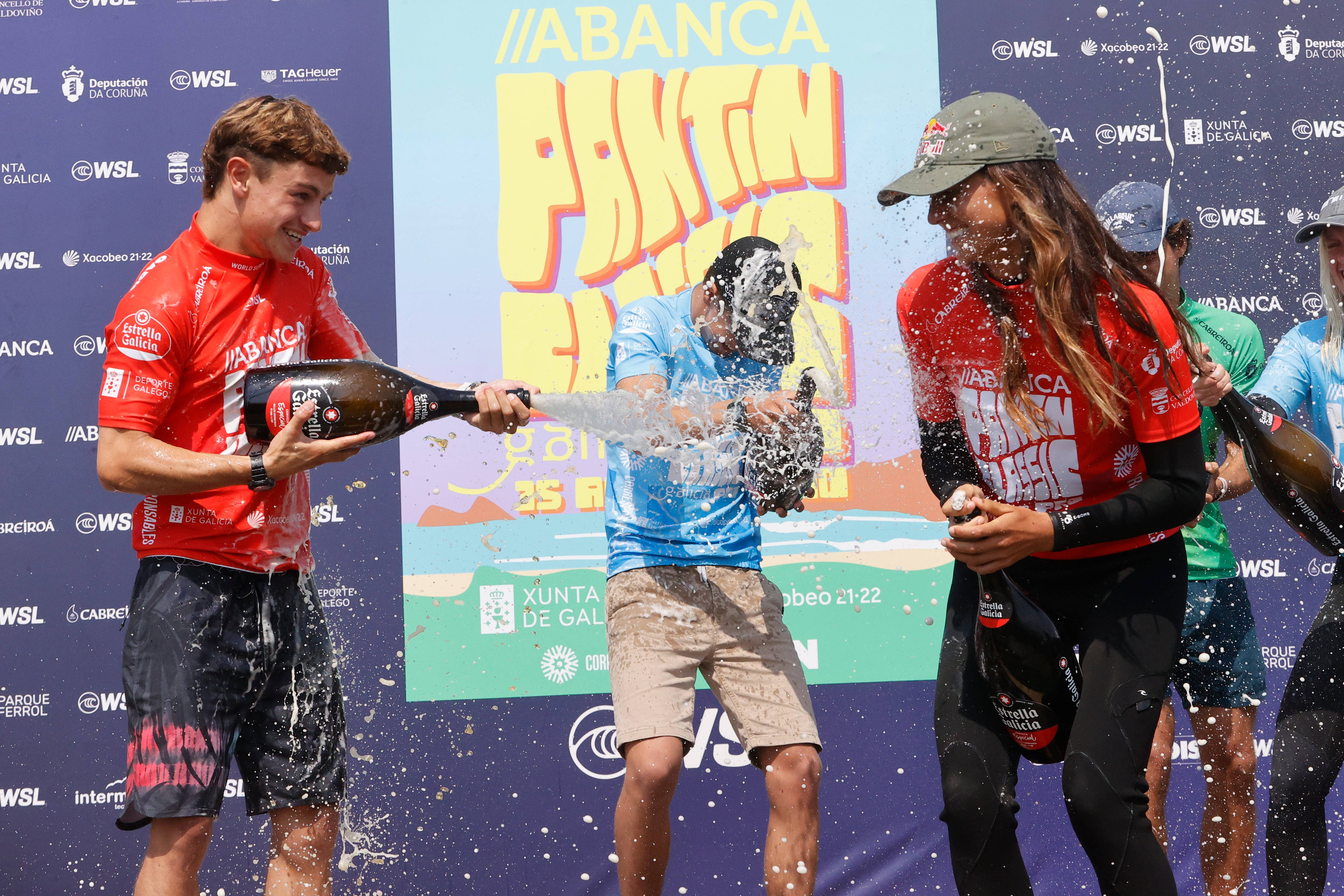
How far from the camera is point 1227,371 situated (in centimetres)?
325

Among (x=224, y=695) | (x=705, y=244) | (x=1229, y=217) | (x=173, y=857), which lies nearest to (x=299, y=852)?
(x=173, y=857)

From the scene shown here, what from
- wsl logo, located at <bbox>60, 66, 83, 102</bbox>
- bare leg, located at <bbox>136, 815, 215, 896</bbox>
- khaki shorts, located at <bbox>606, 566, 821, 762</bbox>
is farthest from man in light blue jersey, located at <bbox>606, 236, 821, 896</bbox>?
wsl logo, located at <bbox>60, 66, 83, 102</bbox>

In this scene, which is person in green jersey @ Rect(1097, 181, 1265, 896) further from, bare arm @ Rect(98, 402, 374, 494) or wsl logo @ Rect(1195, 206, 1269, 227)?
bare arm @ Rect(98, 402, 374, 494)

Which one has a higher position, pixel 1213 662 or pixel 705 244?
pixel 705 244

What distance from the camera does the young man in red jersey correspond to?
7.23ft

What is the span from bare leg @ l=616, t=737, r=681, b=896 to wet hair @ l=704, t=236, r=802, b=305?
1.27 m

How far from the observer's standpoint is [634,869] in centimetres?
281

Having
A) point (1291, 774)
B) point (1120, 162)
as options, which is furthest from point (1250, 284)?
point (1291, 774)

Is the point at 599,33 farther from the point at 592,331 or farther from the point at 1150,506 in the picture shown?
the point at 1150,506

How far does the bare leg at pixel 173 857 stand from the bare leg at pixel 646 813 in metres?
1.06

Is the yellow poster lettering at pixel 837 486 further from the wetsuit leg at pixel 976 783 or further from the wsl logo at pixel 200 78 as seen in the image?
the wsl logo at pixel 200 78

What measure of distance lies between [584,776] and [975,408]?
2381mm

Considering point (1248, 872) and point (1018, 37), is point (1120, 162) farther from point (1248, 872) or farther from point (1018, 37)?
point (1248, 872)

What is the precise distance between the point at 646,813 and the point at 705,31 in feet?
8.99
